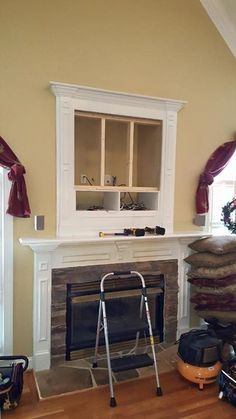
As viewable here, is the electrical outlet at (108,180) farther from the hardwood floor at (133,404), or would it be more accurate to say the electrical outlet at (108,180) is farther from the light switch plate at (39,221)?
the hardwood floor at (133,404)

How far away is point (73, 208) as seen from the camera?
299cm

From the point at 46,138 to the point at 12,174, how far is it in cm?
47

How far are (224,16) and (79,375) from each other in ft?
12.8

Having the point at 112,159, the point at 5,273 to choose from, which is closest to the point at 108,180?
the point at 112,159

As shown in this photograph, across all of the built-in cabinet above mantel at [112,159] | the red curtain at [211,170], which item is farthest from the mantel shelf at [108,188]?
the red curtain at [211,170]

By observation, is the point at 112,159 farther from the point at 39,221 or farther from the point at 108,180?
the point at 39,221

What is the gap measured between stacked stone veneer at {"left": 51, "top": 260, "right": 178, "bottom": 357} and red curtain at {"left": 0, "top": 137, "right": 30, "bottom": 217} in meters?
0.67

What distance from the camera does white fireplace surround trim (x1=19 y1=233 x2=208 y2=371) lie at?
9.43ft

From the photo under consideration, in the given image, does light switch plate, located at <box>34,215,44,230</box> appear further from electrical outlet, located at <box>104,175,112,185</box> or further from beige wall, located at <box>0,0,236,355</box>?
electrical outlet, located at <box>104,175,112,185</box>

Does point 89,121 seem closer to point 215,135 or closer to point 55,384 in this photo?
point 215,135

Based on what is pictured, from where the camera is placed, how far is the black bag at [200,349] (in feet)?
9.04

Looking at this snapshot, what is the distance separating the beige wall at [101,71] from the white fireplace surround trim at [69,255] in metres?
0.11

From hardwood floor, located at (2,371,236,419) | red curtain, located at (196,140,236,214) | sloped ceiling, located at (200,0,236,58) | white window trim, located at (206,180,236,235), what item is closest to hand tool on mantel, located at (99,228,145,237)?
red curtain, located at (196,140,236,214)

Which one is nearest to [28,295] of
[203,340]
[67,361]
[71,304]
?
[71,304]
